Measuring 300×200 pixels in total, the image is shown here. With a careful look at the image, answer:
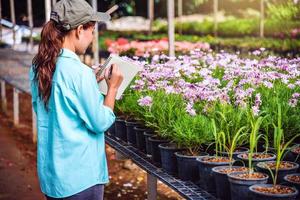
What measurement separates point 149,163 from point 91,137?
1267 mm

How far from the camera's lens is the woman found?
94.8 inches

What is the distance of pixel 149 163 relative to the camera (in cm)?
375

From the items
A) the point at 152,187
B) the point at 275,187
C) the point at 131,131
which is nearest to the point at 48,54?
the point at 275,187

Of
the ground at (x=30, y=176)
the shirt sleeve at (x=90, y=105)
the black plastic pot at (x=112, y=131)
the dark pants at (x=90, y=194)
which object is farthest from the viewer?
the ground at (x=30, y=176)

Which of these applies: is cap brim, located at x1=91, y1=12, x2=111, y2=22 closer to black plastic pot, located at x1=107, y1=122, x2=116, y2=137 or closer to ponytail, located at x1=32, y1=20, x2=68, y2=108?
ponytail, located at x1=32, y1=20, x2=68, y2=108

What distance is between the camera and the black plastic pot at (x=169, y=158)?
347 centimetres

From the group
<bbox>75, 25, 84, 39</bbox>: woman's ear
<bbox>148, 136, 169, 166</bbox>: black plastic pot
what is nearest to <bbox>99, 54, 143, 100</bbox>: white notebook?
<bbox>75, 25, 84, 39</bbox>: woman's ear

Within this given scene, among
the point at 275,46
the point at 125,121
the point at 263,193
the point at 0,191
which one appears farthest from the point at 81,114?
the point at 275,46

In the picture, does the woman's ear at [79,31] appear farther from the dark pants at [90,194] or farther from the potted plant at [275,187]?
the potted plant at [275,187]

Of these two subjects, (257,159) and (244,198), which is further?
(257,159)

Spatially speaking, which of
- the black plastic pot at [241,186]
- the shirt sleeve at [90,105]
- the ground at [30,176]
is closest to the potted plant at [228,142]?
the black plastic pot at [241,186]

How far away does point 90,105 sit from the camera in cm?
239

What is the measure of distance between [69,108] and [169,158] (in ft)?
3.82

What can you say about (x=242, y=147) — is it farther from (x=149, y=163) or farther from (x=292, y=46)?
(x=292, y=46)
